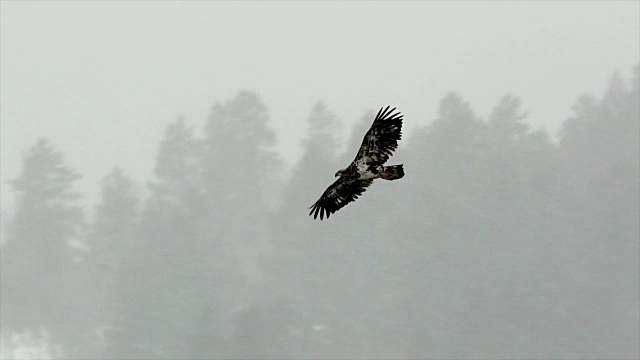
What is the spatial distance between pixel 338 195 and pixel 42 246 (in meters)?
112

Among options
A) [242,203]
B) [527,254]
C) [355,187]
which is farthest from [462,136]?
[355,187]

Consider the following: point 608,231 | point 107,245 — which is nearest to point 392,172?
point 608,231

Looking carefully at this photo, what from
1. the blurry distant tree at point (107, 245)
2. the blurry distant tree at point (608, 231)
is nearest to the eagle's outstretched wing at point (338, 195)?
the blurry distant tree at point (608, 231)

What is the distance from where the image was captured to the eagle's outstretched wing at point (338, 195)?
84.3 ft

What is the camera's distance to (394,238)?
95.9 meters

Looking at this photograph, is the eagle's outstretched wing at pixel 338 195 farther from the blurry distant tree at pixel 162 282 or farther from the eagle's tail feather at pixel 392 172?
the blurry distant tree at pixel 162 282

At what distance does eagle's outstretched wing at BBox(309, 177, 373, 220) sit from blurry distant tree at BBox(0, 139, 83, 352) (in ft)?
346

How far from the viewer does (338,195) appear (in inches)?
1030

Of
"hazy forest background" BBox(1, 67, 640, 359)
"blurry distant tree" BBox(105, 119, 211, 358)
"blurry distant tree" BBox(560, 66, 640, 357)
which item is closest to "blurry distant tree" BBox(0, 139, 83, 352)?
"hazy forest background" BBox(1, 67, 640, 359)

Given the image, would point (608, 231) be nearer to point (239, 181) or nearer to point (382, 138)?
point (239, 181)

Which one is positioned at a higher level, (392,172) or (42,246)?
(42,246)

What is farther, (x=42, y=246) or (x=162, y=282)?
(x=42, y=246)

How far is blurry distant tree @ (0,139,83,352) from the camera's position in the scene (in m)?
129

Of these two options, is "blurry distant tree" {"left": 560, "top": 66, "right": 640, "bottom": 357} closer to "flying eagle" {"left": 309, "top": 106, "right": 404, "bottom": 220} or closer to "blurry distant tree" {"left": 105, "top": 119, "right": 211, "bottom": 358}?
"blurry distant tree" {"left": 105, "top": 119, "right": 211, "bottom": 358}
